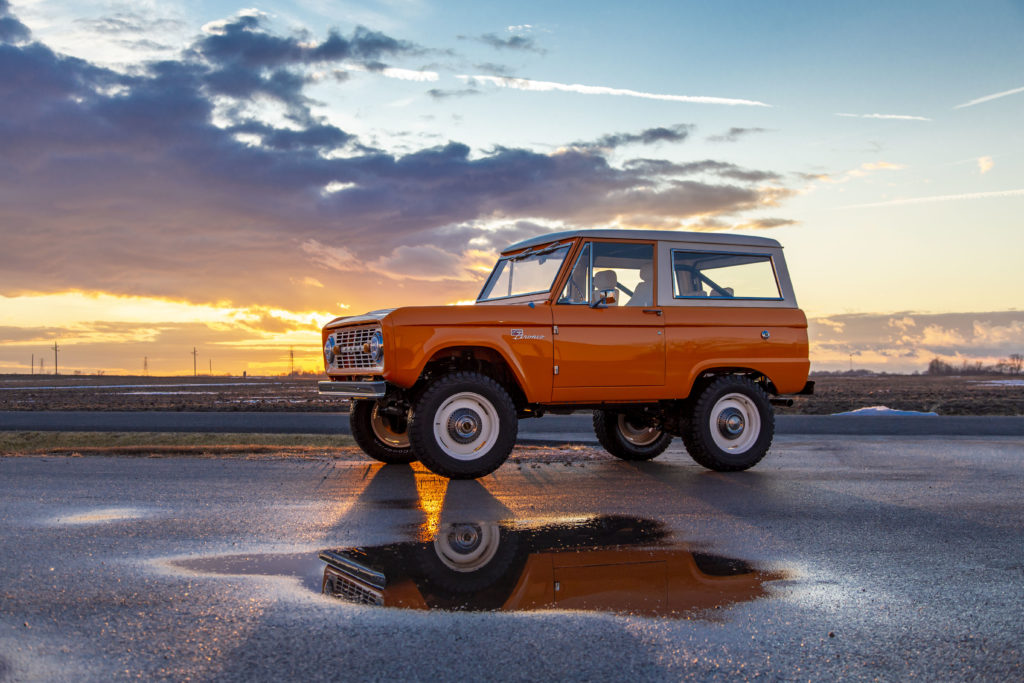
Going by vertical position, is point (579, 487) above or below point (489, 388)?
below

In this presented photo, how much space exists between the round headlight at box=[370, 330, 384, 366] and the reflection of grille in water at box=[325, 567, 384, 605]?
165 inches

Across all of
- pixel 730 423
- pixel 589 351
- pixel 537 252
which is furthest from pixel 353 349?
pixel 730 423

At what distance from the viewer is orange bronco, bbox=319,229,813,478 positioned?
28.6 feet

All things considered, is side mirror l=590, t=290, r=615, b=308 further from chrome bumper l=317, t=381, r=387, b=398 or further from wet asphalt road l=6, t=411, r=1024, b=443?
wet asphalt road l=6, t=411, r=1024, b=443

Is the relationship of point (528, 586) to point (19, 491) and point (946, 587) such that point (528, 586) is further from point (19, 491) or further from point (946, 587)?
point (19, 491)

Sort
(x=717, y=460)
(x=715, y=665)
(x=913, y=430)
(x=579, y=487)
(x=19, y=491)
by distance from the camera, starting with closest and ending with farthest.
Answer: (x=715, y=665) < (x=19, y=491) < (x=579, y=487) < (x=717, y=460) < (x=913, y=430)

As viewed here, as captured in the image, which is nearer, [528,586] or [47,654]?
[47,654]

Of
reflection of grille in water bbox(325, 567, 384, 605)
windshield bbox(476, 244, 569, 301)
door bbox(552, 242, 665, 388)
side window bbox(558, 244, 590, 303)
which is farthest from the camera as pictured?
windshield bbox(476, 244, 569, 301)

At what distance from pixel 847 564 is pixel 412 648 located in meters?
2.79

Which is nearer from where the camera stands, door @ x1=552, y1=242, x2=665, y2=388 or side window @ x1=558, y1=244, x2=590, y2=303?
door @ x1=552, y1=242, x2=665, y2=388

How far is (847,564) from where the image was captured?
5023mm

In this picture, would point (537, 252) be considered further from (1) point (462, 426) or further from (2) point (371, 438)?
(2) point (371, 438)

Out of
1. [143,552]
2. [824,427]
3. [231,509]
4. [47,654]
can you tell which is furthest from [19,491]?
[824,427]

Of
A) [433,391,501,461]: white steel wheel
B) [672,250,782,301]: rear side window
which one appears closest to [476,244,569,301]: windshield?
[672,250,782,301]: rear side window
